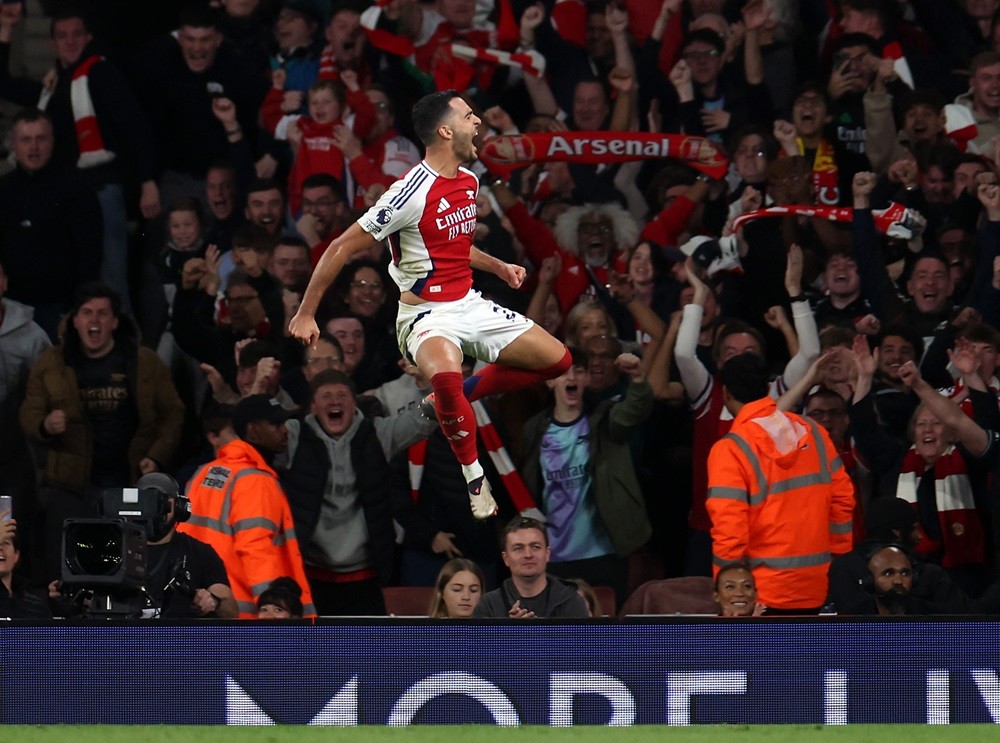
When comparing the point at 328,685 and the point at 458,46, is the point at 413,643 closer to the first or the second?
the point at 328,685

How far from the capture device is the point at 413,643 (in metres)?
7.54

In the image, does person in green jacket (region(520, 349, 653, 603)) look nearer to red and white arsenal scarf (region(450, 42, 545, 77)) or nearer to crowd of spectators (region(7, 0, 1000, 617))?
crowd of spectators (region(7, 0, 1000, 617))

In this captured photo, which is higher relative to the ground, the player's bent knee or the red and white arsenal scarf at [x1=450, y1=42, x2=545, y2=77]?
the red and white arsenal scarf at [x1=450, y1=42, x2=545, y2=77]

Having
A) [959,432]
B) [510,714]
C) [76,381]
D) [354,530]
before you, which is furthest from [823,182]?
[510,714]

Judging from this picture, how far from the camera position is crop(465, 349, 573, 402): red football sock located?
27.5 feet

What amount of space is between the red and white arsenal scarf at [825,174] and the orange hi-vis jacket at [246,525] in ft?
13.3

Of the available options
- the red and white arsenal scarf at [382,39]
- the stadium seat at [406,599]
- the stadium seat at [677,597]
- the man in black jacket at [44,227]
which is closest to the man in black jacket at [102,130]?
the man in black jacket at [44,227]

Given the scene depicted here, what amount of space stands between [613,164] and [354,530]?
3.41 m

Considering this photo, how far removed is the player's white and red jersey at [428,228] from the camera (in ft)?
26.0

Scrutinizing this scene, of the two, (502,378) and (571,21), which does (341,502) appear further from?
(571,21)

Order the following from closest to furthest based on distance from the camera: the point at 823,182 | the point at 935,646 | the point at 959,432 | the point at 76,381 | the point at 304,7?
the point at 935,646
the point at 959,432
the point at 76,381
the point at 823,182
the point at 304,7

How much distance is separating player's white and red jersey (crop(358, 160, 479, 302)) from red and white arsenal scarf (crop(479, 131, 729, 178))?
131 inches

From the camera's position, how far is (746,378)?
9828mm

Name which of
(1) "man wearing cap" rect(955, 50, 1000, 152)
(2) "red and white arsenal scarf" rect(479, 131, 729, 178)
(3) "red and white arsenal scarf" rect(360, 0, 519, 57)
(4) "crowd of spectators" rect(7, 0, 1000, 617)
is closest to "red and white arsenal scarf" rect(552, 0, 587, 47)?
(4) "crowd of spectators" rect(7, 0, 1000, 617)
